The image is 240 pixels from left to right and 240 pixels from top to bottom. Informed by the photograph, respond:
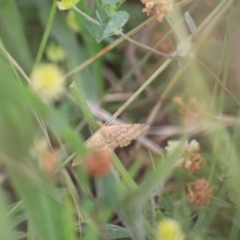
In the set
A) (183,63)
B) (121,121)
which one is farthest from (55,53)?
(183,63)

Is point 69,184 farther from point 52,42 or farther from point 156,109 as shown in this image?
point 52,42

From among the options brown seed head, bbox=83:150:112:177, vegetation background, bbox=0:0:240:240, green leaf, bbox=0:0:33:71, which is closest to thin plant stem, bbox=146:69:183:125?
vegetation background, bbox=0:0:240:240

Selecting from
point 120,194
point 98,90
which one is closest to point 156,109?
point 98,90

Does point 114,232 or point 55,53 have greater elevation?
point 55,53

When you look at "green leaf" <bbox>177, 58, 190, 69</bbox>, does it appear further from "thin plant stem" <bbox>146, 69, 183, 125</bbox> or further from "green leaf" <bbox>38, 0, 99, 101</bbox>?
"green leaf" <bbox>38, 0, 99, 101</bbox>

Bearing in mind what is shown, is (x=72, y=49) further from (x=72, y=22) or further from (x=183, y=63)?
(x=183, y=63)

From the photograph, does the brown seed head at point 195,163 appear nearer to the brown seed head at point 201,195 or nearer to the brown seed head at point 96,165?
the brown seed head at point 201,195

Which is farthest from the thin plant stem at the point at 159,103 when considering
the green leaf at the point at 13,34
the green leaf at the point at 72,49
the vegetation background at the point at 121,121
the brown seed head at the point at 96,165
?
the brown seed head at the point at 96,165
